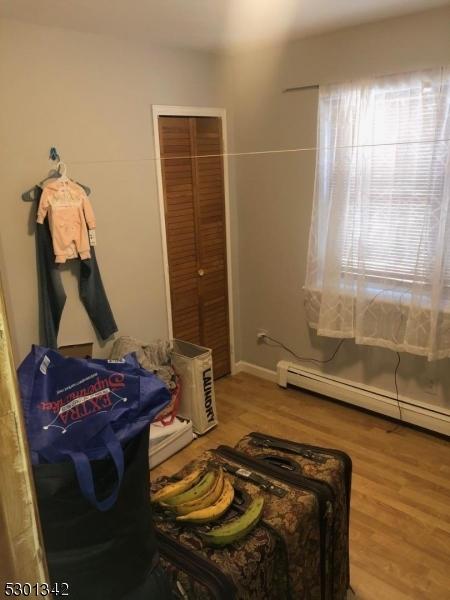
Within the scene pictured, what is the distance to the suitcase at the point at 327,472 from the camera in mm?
1600

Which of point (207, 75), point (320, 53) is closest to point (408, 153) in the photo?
point (320, 53)

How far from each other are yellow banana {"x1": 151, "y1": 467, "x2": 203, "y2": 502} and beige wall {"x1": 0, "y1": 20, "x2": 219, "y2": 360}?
1337mm

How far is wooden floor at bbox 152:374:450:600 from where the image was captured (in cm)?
207

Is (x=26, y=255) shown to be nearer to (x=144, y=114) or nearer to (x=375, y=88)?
(x=144, y=114)

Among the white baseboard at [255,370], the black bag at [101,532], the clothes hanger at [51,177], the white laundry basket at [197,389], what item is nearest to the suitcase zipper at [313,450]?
the black bag at [101,532]

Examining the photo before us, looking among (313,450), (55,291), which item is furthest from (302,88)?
(313,450)

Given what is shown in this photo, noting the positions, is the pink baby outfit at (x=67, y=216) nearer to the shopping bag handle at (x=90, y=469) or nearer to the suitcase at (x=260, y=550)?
the suitcase at (x=260, y=550)

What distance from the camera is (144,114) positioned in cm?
308

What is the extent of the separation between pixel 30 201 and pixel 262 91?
184 cm

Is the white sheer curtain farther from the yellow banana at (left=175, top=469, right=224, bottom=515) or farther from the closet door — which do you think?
the yellow banana at (left=175, top=469, right=224, bottom=515)

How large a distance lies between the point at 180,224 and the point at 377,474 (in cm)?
208

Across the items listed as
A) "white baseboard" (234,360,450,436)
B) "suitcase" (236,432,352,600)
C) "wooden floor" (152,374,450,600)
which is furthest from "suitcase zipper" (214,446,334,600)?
"white baseboard" (234,360,450,436)

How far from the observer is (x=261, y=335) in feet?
12.9

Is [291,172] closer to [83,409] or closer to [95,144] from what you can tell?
[95,144]
